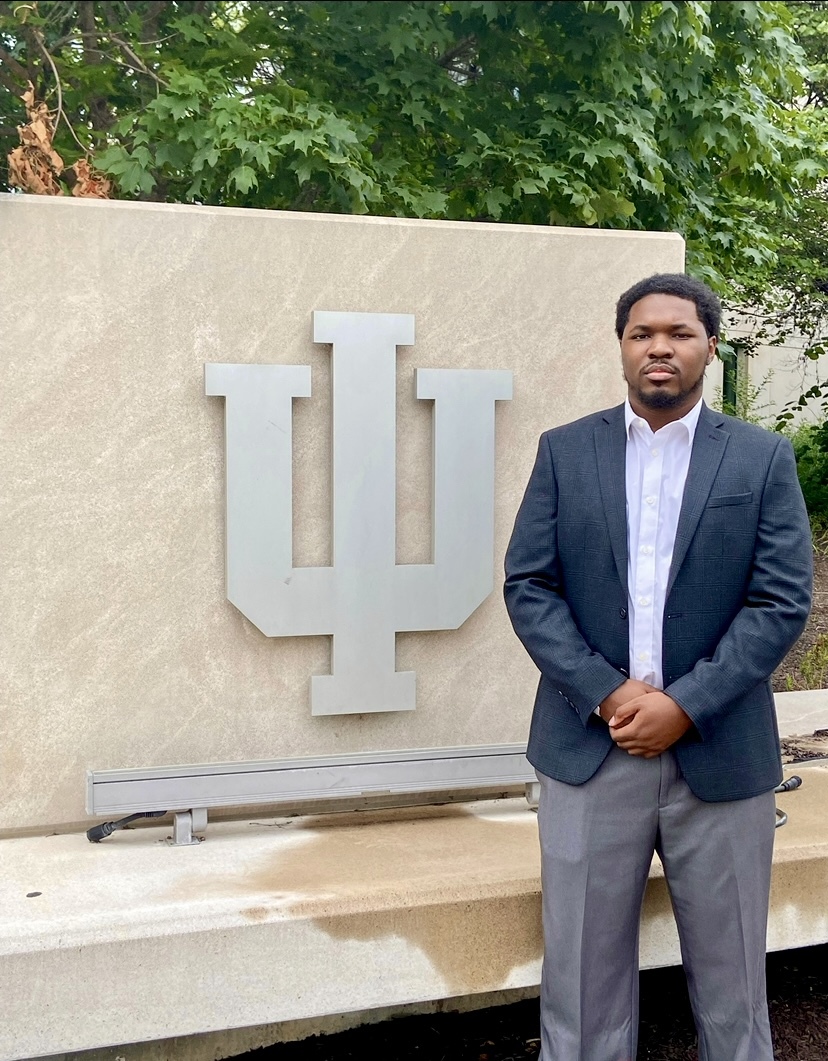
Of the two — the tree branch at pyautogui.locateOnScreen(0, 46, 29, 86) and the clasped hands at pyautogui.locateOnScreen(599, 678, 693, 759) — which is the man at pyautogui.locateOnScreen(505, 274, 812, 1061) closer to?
the clasped hands at pyautogui.locateOnScreen(599, 678, 693, 759)

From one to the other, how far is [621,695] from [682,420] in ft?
2.03

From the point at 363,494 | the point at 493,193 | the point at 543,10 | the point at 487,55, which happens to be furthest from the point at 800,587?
the point at 493,193

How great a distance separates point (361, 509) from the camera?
3379 mm

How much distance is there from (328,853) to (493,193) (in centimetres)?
318

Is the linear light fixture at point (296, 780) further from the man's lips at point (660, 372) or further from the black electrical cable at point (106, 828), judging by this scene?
the man's lips at point (660, 372)

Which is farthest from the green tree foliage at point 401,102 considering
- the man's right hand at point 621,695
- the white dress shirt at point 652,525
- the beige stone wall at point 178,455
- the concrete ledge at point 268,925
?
the concrete ledge at point 268,925

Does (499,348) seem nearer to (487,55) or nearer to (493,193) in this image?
(487,55)

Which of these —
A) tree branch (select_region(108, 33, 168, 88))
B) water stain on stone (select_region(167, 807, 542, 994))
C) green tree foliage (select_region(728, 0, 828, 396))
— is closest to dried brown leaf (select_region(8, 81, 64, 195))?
tree branch (select_region(108, 33, 168, 88))

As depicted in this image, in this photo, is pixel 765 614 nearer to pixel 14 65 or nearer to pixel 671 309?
pixel 671 309

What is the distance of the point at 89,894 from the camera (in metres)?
2.74

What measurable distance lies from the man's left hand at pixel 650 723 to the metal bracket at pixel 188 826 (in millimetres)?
1406

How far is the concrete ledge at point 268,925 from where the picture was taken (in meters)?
2.53

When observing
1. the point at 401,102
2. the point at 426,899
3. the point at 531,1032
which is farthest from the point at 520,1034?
the point at 401,102

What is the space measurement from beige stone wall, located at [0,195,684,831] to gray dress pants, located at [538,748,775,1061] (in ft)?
3.81
